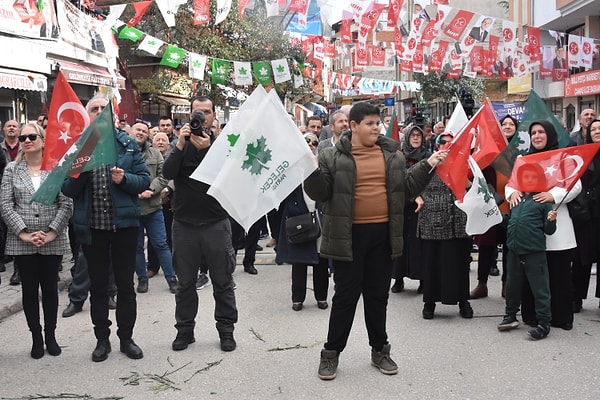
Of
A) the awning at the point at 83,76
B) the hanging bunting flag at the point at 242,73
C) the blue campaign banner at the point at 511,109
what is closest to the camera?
the awning at the point at 83,76

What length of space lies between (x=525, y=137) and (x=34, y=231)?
4985 millimetres

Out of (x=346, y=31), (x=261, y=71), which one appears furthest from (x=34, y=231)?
(x=346, y=31)

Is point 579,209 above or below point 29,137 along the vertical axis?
below

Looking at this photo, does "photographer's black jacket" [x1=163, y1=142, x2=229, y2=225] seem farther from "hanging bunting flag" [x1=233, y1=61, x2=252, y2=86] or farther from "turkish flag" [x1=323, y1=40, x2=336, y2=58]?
"turkish flag" [x1=323, y1=40, x2=336, y2=58]

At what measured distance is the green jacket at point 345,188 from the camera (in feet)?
14.8

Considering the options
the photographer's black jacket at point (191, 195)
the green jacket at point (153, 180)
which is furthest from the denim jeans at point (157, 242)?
the photographer's black jacket at point (191, 195)

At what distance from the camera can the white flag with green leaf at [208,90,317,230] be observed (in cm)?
452

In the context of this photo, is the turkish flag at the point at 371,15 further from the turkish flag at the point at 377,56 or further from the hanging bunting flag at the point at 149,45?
the turkish flag at the point at 377,56

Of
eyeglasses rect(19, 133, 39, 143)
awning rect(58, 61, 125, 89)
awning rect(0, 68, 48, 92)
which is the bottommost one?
eyeglasses rect(19, 133, 39, 143)

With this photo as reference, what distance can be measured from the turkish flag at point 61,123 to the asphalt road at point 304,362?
163 centimetres

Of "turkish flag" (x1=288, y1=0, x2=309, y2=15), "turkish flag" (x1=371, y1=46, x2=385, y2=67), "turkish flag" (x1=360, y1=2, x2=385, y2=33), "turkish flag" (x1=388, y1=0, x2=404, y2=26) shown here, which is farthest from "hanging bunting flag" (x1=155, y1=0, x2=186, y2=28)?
"turkish flag" (x1=371, y1=46, x2=385, y2=67)

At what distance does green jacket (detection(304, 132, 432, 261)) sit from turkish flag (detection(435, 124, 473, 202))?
52cm

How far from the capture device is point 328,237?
4617 millimetres

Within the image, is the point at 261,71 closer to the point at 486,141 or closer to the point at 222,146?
the point at 486,141
